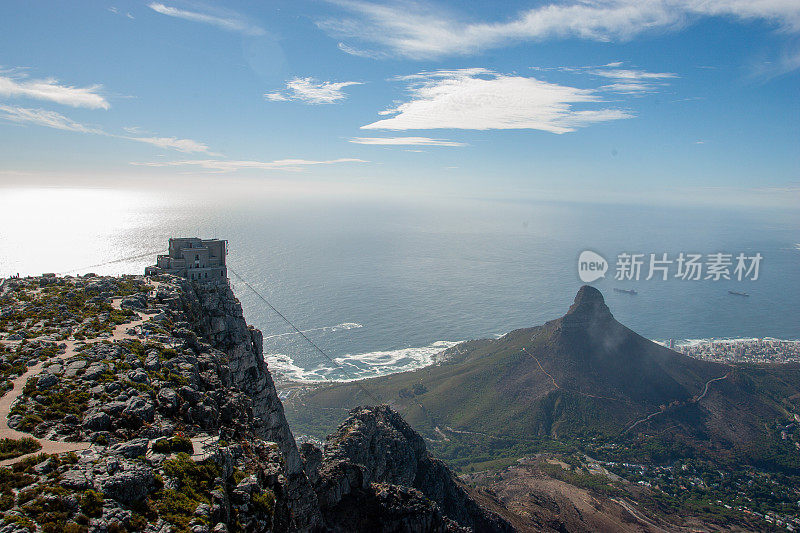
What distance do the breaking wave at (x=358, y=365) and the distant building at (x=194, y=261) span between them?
105m

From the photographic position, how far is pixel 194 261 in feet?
141

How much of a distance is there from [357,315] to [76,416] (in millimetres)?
173902

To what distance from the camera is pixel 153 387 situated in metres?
20.6

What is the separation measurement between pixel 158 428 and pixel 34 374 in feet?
31.6

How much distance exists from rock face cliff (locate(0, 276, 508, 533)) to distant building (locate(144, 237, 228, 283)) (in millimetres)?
2365

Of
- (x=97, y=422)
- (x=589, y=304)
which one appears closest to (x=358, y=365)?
(x=589, y=304)

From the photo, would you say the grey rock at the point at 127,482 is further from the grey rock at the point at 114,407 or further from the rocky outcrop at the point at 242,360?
the rocky outcrop at the point at 242,360

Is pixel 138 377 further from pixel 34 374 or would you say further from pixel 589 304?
pixel 589 304

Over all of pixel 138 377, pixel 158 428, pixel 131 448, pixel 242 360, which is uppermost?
pixel 138 377

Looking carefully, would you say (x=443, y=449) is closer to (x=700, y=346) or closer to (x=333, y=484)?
(x=333, y=484)

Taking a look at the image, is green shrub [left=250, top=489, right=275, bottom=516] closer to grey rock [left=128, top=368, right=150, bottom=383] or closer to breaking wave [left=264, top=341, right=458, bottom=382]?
grey rock [left=128, top=368, right=150, bottom=383]

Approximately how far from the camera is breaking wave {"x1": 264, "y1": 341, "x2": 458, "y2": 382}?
144500 mm

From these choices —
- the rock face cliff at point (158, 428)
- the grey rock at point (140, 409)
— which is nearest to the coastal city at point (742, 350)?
the rock face cliff at point (158, 428)

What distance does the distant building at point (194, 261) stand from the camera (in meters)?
42.9
